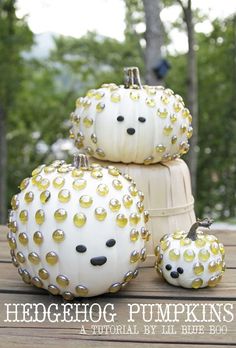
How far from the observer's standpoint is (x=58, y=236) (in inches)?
43.3

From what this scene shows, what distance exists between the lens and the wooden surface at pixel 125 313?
1.00 meters

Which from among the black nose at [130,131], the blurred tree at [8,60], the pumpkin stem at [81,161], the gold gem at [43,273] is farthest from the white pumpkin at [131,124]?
the blurred tree at [8,60]

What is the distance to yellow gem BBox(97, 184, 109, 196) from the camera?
3.76 ft

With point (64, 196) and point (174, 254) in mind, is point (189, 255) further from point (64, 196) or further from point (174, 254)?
point (64, 196)

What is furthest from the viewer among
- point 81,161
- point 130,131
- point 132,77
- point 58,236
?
point 132,77

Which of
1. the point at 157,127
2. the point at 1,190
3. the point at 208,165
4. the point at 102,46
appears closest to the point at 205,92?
the point at 208,165

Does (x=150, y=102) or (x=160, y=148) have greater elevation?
(x=150, y=102)

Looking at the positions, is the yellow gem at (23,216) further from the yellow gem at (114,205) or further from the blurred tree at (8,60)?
the blurred tree at (8,60)

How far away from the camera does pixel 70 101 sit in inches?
245

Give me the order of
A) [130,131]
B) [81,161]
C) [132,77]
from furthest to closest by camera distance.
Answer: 1. [132,77]
2. [130,131]
3. [81,161]

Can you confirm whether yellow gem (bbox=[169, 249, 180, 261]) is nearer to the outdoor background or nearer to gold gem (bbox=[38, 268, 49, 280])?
gold gem (bbox=[38, 268, 49, 280])

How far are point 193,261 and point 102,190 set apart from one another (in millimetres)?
289

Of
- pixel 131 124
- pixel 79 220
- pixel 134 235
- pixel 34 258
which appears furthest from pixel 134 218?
pixel 131 124

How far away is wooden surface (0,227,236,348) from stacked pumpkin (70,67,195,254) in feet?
0.63
